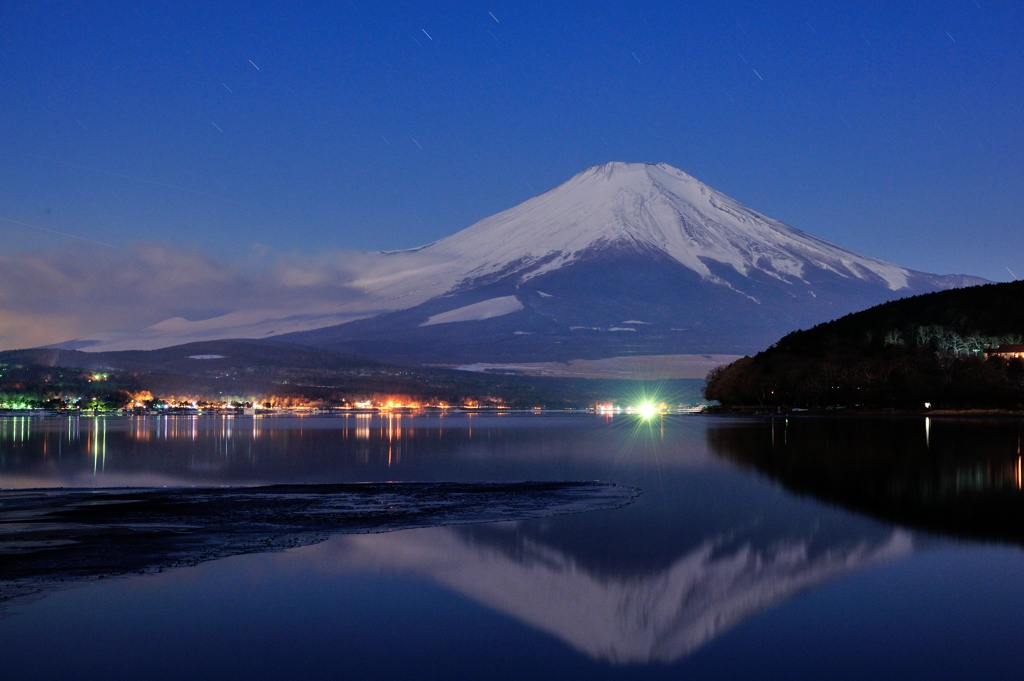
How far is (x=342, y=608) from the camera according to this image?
13461 mm

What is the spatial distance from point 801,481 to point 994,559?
1418 cm

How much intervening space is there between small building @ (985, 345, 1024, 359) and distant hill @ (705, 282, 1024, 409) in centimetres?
86

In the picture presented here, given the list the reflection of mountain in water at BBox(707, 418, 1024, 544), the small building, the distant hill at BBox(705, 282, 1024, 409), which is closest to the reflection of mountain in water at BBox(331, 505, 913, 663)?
the reflection of mountain in water at BBox(707, 418, 1024, 544)

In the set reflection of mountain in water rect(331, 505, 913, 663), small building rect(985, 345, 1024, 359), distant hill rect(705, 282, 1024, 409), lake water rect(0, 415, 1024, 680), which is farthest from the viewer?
small building rect(985, 345, 1024, 359)

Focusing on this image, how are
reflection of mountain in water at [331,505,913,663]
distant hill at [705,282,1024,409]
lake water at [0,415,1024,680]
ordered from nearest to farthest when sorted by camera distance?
lake water at [0,415,1024,680], reflection of mountain in water at [331,505,913,663], distant hill at [705,282,1024,409]

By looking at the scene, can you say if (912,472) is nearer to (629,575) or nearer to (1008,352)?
(629,575)

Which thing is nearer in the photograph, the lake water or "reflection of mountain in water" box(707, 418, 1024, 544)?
the lake water

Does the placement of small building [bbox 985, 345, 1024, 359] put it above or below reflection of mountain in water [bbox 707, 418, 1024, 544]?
above

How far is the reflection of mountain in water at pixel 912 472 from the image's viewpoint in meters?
21.8

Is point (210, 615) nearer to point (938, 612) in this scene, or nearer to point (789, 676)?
point (789, 676)

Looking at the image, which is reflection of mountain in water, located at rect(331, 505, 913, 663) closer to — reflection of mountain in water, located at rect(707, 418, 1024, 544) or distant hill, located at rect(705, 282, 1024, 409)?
reflection of mountain in water, located at rect(707, 418, 1024, 544)

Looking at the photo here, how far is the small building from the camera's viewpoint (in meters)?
108

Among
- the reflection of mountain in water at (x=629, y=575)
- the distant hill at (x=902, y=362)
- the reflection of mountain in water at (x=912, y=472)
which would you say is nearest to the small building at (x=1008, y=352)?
the distant hill at (x=902, y=362)

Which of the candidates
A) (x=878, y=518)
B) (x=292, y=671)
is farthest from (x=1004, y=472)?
(x=292, y=671)
